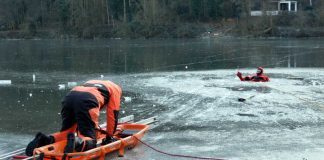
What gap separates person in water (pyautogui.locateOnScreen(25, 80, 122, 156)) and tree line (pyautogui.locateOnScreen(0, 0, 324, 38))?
204 feet

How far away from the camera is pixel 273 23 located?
229 feet

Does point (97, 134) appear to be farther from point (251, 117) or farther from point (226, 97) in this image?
point (226, 97)

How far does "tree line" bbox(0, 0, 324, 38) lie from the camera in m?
71.4

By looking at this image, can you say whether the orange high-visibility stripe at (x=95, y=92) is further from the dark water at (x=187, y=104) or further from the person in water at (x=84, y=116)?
the dark water at (x=187, y=104)

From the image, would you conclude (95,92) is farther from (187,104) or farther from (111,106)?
(187,104)

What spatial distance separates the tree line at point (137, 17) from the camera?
71.4 meters

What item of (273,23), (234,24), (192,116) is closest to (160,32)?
(234,24)

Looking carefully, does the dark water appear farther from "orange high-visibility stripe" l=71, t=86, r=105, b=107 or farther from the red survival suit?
"orange high-visibility stripe" l=71, t=86, r=105, b=107

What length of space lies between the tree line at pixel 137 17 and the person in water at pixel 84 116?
62233 mm

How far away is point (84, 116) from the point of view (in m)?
8.29

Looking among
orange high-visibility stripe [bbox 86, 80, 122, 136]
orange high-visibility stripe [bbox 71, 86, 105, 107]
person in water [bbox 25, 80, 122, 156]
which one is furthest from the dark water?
orange high-visibility stripe [bbox 71, 86, 105, 107]

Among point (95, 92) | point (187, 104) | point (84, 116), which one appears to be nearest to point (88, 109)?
point (84, 116)

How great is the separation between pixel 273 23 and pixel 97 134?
6358 cm

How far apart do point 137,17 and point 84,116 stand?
69.6m
